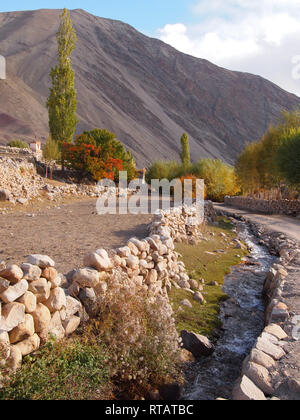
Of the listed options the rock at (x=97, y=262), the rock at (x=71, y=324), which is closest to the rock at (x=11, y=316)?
the rock at (x=71, y=324)

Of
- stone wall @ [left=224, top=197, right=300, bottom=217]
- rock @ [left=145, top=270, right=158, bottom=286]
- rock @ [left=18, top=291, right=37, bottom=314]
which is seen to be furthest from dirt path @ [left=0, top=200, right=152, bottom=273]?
stone wall @ [left=224, top=197, right=300, bottom=217]

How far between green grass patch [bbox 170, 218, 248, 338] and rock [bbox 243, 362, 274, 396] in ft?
5.63

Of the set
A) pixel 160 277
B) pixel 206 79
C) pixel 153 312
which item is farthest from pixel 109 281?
pixel 206 79

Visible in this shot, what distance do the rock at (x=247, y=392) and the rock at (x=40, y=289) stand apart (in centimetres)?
211

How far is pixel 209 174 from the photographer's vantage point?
3244 cm

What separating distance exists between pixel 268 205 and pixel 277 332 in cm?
2354

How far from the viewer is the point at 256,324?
646 centimetres

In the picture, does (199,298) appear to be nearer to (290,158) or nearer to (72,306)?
(72,306)

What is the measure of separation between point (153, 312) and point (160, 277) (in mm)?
2498

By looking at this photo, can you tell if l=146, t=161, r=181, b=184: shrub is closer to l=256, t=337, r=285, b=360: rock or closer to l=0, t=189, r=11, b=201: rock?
l=0, t=189, r=11, b=201: rock

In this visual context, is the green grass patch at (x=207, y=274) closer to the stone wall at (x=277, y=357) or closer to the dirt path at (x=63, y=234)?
the stone wall at (x=277, y=357)

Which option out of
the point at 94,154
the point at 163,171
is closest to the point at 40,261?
the point at 94,154

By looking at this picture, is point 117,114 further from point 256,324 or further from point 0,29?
point 256,324

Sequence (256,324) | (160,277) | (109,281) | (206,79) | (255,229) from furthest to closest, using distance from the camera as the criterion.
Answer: (206,79) → (255,229) → (160,277) → (256,324) → (109,281)
